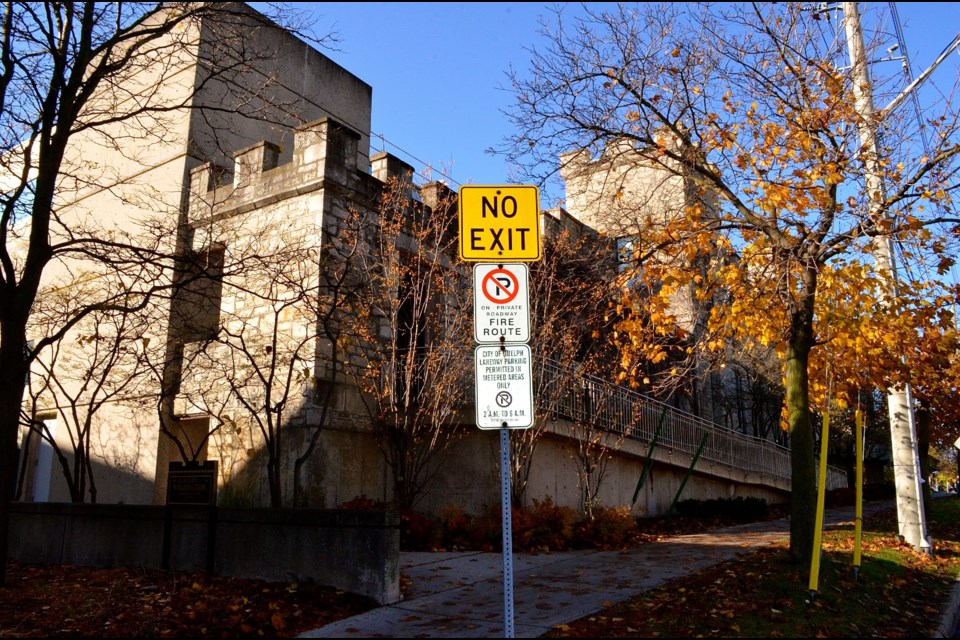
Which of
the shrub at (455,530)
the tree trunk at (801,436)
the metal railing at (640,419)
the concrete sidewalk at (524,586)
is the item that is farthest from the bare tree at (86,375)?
the tree trunk at (801,436)

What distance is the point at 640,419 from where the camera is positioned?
15.3 meters

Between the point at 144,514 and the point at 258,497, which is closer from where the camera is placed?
the point at 144,514

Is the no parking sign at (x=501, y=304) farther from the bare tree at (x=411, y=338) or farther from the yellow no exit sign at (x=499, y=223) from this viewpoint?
the bare tree at (x=411, y=338)

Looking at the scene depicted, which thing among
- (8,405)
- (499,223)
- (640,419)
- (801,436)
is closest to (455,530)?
(801,436)

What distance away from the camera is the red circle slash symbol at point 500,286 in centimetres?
523

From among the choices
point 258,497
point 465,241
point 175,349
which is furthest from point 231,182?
point 465,241

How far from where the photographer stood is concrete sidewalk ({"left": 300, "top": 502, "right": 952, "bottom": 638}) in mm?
6469

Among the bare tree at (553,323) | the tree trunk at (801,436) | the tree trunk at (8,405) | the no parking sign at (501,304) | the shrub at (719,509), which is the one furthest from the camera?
the shrub at (719,509)

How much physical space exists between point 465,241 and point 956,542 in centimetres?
1228

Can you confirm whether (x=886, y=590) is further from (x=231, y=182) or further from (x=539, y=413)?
(x=231, y=182)

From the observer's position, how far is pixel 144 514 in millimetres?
9141

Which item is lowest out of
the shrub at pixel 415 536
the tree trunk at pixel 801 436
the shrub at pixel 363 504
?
the shrub at pixel 415 536

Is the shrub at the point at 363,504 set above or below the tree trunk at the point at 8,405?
below

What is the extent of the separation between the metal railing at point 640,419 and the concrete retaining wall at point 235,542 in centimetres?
552
